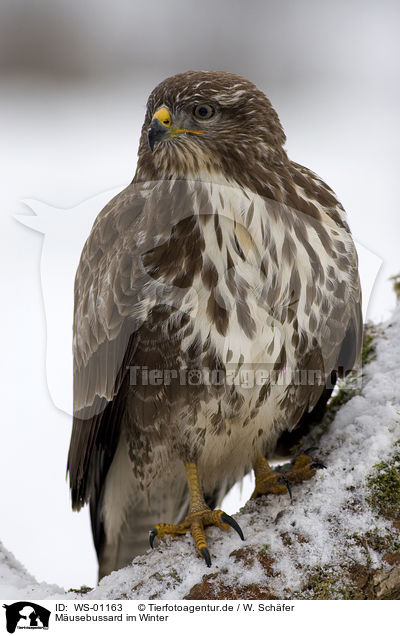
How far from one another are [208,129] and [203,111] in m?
0.05

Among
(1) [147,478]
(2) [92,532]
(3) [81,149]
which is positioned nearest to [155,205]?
(3) [81,149]

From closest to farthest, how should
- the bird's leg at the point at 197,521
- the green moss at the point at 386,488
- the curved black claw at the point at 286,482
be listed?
the green moss at the point at 386,488, the bird's leg at the point at 197,521, the curved black claw at the point at 286,482

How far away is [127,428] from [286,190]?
0.91m

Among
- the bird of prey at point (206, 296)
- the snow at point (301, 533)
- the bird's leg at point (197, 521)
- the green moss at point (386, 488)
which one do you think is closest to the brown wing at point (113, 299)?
the bird of prey at point (206, 296)

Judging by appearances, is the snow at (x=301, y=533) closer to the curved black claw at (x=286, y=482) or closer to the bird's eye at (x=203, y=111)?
the curved black claw at (x=286, y=482)

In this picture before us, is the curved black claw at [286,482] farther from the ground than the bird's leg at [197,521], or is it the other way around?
the curved black claw at [286,482]

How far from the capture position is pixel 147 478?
245 centimetres

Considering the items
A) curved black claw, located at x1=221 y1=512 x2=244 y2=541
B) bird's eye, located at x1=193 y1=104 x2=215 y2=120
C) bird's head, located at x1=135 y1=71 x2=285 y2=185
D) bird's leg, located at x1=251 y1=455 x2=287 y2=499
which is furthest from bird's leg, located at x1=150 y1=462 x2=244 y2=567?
bird's eye, located at x1=193 y1=104 x2=215 y2=120

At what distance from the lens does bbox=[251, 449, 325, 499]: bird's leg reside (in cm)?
228

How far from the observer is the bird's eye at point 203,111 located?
194 centimetres

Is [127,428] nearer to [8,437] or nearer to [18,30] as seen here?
[8,437]

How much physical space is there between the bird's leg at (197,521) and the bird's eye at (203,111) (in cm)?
109
